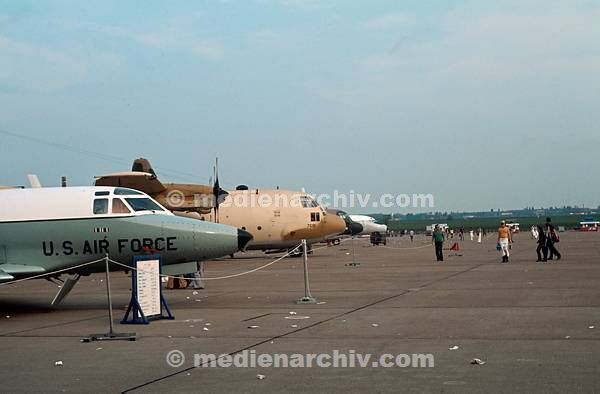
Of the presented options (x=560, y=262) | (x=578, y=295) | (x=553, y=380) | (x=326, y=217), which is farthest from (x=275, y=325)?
(x=326, y=217)

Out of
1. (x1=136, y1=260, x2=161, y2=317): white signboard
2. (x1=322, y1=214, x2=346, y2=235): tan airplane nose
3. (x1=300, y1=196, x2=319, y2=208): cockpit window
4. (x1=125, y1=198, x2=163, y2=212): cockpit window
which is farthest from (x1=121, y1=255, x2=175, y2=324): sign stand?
A: (x1=322, y1=214, x2=346, y2=235): tan airplane nose

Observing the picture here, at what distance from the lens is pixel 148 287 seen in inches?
597

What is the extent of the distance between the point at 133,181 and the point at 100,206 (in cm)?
1592

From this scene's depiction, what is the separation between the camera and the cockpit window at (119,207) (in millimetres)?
17716

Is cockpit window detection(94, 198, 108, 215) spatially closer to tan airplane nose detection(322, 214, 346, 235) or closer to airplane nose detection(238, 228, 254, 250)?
airplane nose detection(238, 228, 254, 250)

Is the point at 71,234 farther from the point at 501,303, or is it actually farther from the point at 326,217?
the point at 326,217

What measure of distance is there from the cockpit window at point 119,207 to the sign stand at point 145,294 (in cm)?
231

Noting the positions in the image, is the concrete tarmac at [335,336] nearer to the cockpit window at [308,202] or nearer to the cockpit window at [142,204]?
the cockpit window at [142,204]

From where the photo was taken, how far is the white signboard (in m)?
14.9

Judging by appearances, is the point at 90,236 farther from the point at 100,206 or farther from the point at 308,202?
the point at 308,202

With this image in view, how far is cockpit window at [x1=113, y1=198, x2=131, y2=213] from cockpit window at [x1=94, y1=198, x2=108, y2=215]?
0.64 feet

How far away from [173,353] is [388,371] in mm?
3256

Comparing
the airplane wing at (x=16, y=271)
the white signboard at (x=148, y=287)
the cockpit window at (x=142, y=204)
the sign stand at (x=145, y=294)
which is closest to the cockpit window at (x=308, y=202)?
the cockpit window at (x=142, y=204)

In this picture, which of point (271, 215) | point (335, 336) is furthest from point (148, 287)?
point (271, 215)
